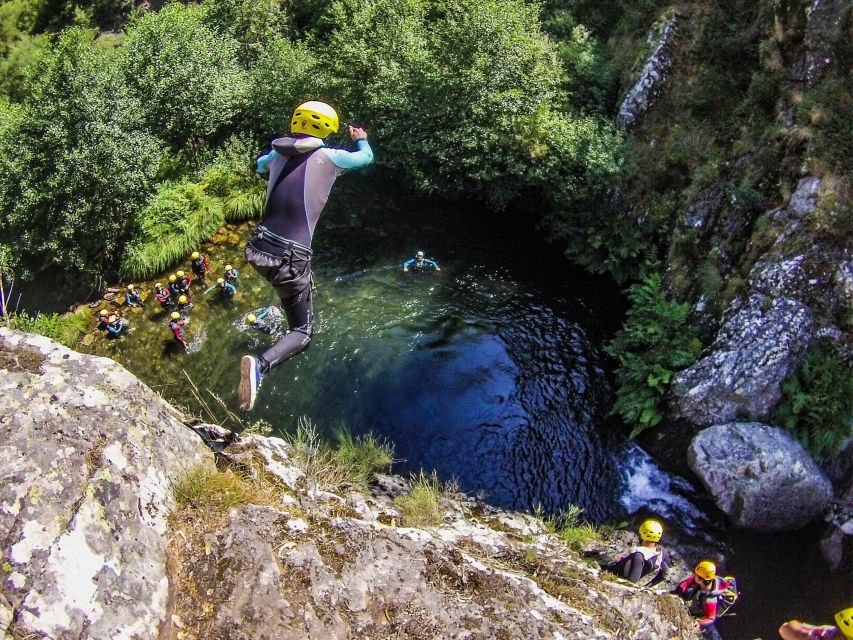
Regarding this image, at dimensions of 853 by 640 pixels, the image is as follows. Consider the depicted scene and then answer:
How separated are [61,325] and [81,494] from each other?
1311cm

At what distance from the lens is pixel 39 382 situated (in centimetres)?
548

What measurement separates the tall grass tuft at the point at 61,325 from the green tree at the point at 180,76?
6.46 meters

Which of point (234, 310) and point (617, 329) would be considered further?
point (234, 310)

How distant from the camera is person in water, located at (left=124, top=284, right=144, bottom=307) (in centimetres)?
1639

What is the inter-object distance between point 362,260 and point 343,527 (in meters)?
12.4

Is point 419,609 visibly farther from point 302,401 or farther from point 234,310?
point 234,310

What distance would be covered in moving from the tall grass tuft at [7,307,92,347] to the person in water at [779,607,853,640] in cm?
1644

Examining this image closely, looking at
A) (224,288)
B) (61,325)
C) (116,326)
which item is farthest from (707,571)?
(61,325)

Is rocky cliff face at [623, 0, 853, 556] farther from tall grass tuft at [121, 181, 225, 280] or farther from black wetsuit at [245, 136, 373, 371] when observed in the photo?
tall grass tuft at [121, 181, 225, 280]

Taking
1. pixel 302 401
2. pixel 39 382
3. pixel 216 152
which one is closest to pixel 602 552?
pixel 302 401

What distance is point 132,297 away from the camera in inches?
648

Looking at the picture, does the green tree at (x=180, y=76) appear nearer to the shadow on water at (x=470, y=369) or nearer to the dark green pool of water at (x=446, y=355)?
the shadow on water at (x=470, y=369)

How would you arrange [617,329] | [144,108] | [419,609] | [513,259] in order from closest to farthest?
[419,609]
[617,329]
[513,259]
[144,108]

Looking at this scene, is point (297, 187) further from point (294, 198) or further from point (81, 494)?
point (81, 494)
